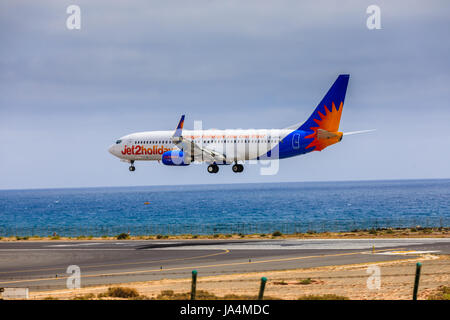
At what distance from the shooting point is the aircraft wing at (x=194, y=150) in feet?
246

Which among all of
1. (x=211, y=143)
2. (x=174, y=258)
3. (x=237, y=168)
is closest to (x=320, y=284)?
(x=174, y=258)

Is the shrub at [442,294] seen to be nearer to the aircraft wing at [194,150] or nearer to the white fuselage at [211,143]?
the white fuselage at [211,143]

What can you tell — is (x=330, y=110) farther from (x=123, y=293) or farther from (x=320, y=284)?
(x=123, y=293)

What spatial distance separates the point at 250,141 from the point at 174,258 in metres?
18.8

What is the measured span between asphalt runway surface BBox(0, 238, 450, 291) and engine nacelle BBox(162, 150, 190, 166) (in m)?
9.43

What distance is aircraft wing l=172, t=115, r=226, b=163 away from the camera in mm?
75125

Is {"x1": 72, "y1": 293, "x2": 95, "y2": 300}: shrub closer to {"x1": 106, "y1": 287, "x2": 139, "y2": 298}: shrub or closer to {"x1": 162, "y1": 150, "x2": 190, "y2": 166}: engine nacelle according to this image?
{"x1": 106, "y1": 287, "x2": 139, "y2": 298}: shrub

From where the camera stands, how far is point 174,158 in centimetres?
7375

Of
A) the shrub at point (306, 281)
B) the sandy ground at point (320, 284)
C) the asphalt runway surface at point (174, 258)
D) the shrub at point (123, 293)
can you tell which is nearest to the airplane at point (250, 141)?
the asphalt runway surface at point (174, 258)

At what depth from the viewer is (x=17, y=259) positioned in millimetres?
62156

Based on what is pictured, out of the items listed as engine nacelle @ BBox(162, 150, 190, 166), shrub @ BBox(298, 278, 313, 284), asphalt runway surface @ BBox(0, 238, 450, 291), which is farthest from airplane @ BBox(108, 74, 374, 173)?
shrub @ BBox(298, 278, 313, 284)
